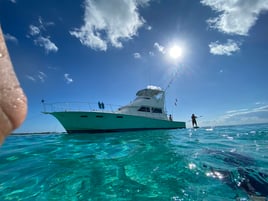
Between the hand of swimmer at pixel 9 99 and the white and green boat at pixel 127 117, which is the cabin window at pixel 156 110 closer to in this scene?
the white and green boat at pixel 127 117

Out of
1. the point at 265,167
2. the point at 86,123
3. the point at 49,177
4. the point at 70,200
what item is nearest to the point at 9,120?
the point at 70,200

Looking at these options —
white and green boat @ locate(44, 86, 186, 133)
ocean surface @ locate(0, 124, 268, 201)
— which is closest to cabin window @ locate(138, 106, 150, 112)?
white and green boat @ locate(44, 86, 186, 133)

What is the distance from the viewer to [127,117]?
15.9 m

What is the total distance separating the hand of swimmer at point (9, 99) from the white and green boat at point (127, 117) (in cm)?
1385

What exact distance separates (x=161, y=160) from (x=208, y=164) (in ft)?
3.63

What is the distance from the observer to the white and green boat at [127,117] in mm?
14195

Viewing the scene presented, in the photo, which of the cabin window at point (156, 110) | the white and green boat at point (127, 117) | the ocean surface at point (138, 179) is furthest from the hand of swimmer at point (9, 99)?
the cabin window at point (156, 110)

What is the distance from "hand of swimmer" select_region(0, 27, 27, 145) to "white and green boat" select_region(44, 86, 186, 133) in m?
13.9

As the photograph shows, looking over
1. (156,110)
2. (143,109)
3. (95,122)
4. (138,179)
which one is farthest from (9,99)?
(156,110)

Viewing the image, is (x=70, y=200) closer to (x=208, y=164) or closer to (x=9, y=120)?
(x=9, y=120)

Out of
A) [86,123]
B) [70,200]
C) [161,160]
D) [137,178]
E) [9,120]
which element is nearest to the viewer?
[9,120]

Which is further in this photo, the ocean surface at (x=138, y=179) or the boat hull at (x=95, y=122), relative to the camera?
the boat hull at (x=95, y=122)

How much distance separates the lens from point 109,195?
2.54 meters

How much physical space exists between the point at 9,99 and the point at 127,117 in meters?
15.4
